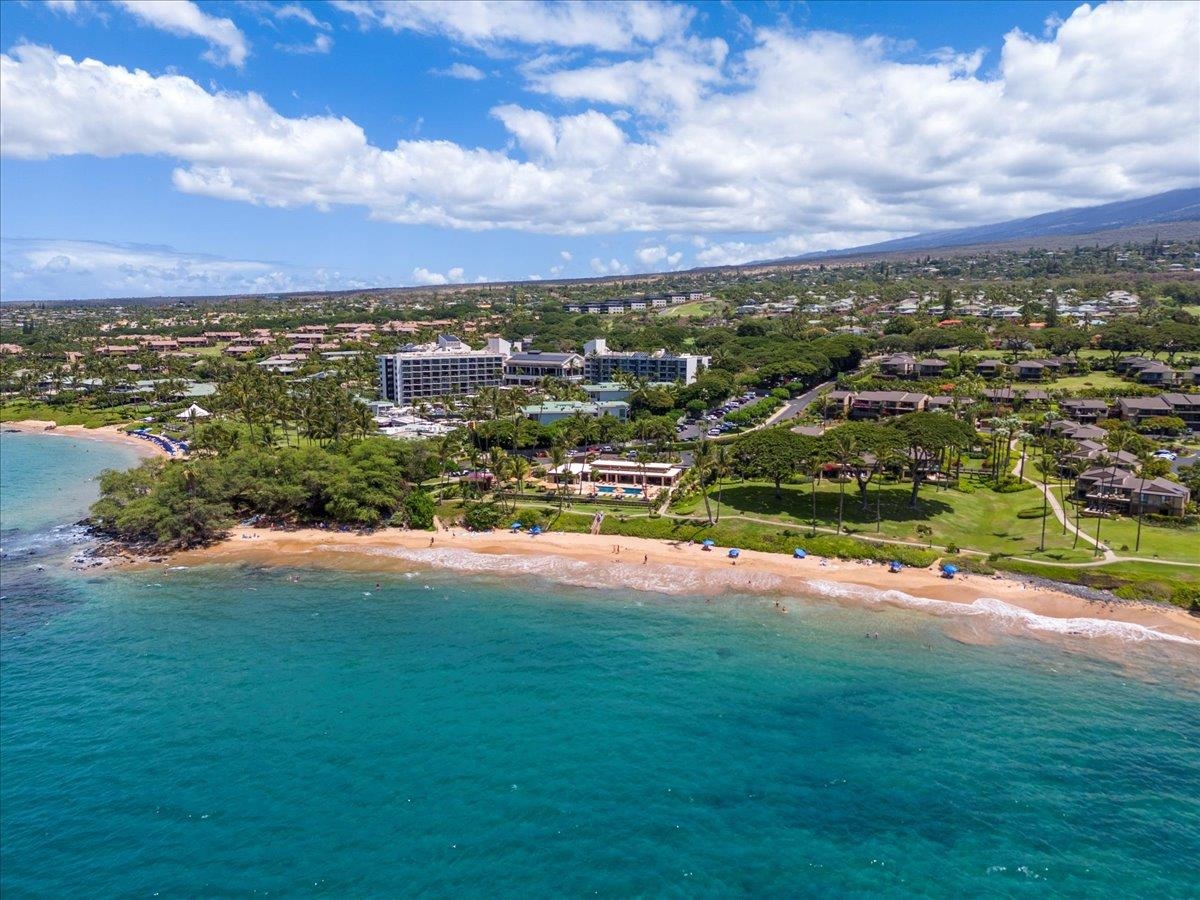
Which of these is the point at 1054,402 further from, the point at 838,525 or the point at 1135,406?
the point at 838,525

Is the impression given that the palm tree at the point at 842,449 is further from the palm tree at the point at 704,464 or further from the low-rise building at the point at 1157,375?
the low-rise building at the point at 1157,375

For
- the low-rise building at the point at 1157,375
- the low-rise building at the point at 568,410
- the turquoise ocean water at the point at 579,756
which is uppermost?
the low-rise building at the point at 1157,375

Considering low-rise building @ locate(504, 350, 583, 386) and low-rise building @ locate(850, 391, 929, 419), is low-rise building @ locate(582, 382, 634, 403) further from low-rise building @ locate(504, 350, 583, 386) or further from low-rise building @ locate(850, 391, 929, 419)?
low-rise building @ locate(850, 391, 929, 419)

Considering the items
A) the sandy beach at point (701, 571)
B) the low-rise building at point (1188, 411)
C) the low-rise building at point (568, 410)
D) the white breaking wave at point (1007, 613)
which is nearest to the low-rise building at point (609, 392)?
the low-rise building at point (568, 410)

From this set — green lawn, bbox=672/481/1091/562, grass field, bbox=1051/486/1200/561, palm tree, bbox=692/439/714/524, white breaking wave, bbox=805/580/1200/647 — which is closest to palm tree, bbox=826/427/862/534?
green lawn, bbox=672/481/1091/562

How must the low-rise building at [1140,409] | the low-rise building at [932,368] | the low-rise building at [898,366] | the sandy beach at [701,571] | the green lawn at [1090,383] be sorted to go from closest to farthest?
the sandy beach at [701,571], the low-rise building at [1140,409], the green lawn at [1090,383], the low-rise building at [932,368], the low-rise building at [898,366]

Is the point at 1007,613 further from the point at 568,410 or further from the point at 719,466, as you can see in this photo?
the point at 568,410
